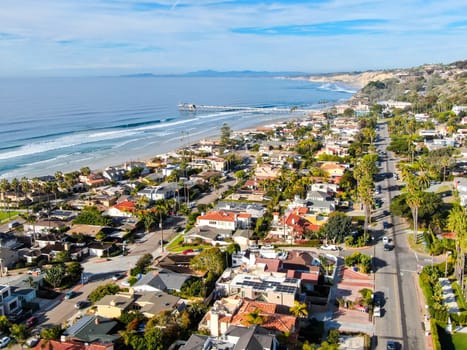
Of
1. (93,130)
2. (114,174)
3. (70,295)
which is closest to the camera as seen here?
(70,295)

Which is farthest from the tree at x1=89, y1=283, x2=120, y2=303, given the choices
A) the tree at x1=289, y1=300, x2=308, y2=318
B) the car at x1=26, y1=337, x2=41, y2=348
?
the tree at x1=289, y1=300, x2=308, y2=318

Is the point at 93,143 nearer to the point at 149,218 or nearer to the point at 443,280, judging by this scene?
the point at 149,218

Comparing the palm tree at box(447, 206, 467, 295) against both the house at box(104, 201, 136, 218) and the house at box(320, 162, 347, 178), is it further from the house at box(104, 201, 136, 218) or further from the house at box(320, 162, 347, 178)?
the house at box(104, 201, 136, 218)

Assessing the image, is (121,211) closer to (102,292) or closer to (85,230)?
(85,230)

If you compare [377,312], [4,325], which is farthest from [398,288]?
[4,325]

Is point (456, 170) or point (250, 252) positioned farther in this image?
point (456, 170)

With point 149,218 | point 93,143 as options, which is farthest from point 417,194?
point 93,143
